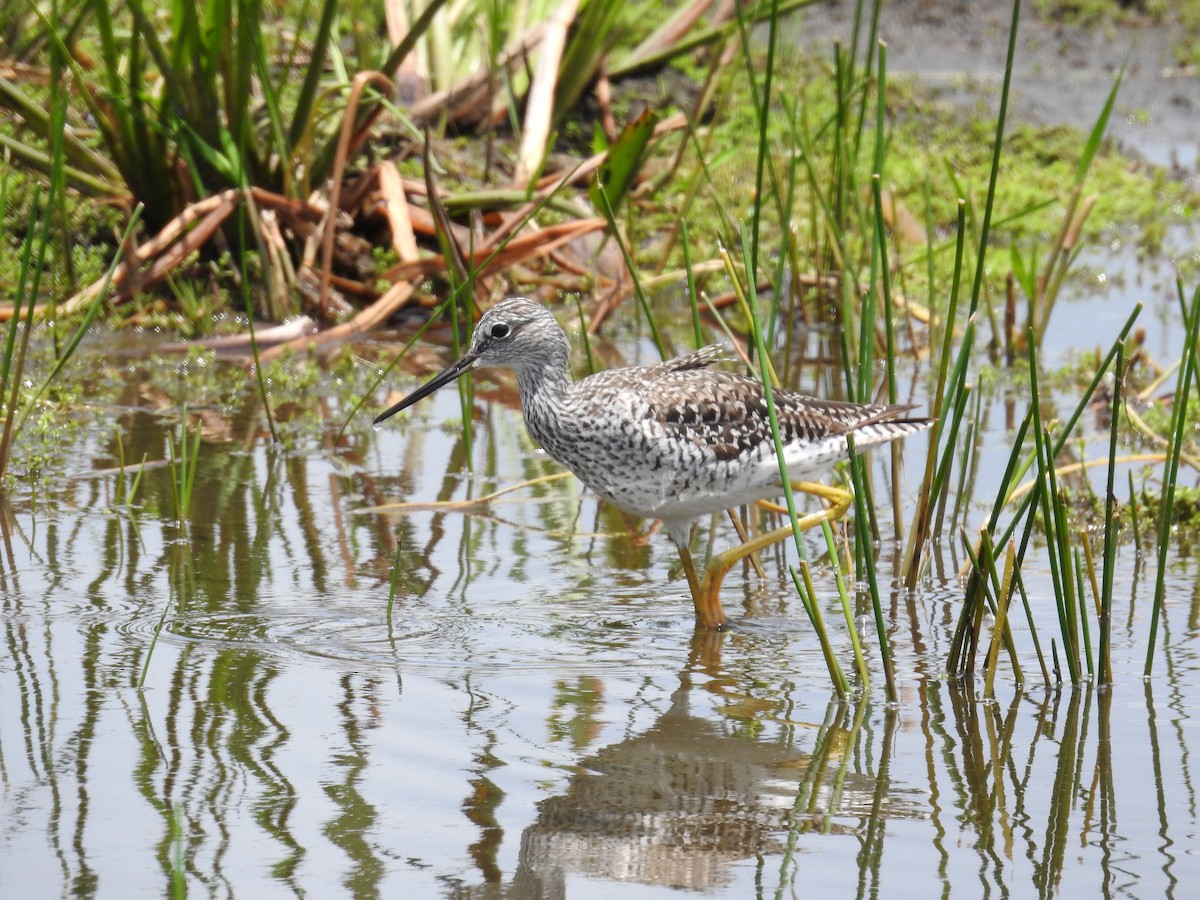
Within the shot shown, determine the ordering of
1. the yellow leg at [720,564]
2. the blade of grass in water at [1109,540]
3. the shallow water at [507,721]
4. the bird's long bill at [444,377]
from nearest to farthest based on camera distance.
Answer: the shallow water at [507,721]
the blade of grass in water at [1109,540]
the yellow leg at [720,564]
the bird's long bill at [444,377]

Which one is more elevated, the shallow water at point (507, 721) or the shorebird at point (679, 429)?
the shorebird at point (679, 429)

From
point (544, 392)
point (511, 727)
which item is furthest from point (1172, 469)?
point (544, 392)

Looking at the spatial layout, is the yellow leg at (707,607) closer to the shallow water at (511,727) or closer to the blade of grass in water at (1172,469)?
the shallow water at (511,727)

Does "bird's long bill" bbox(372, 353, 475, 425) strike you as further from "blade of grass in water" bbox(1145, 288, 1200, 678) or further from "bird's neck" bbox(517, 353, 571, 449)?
"blade of grass in water" bbox(1145, 288, 1200, 678)

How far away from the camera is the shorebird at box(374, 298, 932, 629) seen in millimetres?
5105

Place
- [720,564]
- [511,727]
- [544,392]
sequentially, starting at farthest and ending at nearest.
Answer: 1. [544,392]
2. [720,564]
3. [511,727]

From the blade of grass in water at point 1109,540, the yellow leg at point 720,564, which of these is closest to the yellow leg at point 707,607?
the yellow leg at point 720,564

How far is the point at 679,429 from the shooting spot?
514 centimetres

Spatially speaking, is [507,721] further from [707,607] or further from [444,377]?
[444,377]

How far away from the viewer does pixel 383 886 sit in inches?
133

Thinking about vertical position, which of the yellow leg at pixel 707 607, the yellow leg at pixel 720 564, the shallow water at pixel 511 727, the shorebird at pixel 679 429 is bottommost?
the shallow water at pixel 511 727

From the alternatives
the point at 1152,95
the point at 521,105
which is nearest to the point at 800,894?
the point at 521,105

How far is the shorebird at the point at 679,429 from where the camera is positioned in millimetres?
5105

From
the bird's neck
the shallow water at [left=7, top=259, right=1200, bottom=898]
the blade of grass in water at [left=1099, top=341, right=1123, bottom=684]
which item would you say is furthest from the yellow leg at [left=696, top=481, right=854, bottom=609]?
the blade of grass in water at [left=1099, top=341, right=1123, bottom=684]
